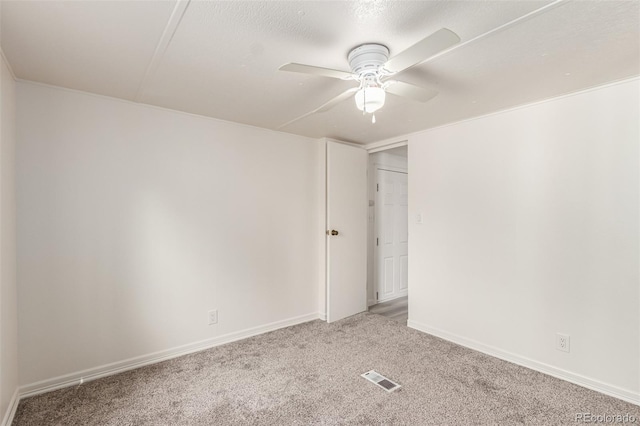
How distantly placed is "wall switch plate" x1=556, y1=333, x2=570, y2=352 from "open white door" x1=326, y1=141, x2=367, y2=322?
208 centimetres

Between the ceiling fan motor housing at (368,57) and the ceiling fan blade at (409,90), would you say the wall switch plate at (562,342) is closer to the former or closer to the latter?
the ceiling fan blade at (409,90)

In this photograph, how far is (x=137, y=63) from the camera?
6.35 ft

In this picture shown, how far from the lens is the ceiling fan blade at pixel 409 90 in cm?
176

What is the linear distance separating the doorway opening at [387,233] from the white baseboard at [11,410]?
3460 mm

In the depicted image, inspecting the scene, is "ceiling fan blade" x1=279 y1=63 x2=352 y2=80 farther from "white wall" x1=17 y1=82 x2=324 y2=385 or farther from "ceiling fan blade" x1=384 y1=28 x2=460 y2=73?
"white wall" x1=17 y1=82 x2=324 y2=385

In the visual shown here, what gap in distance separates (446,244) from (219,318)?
7.97 feet

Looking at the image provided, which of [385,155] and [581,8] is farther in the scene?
[385,155]

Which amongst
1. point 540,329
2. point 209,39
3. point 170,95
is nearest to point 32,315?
point 170,95

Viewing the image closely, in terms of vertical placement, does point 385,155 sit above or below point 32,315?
above

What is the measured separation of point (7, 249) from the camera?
192 cm

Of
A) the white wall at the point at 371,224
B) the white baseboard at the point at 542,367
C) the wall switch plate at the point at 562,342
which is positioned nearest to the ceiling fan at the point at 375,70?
the wall switch plate at the point at 562,342

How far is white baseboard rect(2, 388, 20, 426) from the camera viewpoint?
1.83 metres

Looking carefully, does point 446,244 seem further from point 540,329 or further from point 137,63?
point 137,63

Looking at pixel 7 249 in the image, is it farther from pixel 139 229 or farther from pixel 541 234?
pixel 541 234
